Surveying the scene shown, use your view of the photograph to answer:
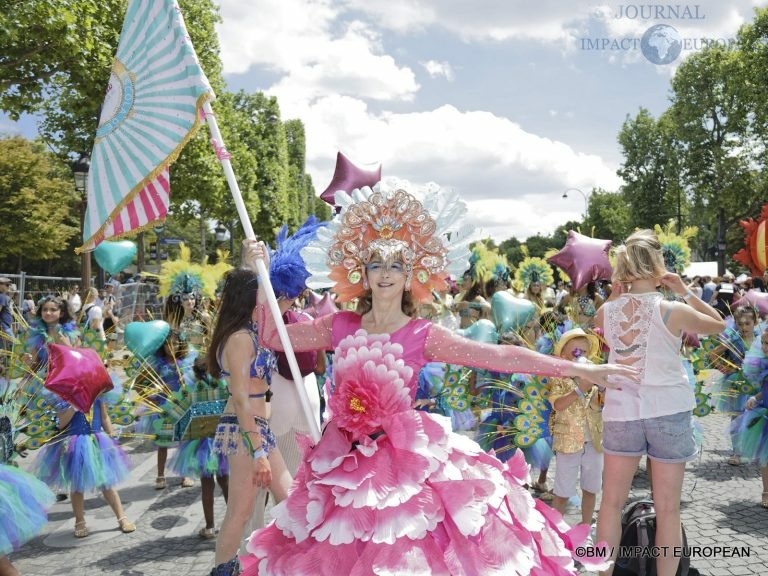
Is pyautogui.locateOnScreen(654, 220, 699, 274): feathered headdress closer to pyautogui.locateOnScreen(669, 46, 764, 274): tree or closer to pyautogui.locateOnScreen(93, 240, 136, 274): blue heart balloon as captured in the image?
pyautogui.locateOnScreen(93, 240, 136, 274): blue heart balloon

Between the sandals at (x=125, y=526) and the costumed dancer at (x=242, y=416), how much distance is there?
1.73 m

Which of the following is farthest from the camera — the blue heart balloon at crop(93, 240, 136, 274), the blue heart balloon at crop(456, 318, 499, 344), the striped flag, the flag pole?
the blue heart balloon at crop(93, 240, 136, 274)

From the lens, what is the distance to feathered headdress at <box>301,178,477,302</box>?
282 cm

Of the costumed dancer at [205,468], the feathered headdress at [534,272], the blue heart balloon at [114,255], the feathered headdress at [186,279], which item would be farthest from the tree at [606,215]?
the costumed dancer at [205,468]

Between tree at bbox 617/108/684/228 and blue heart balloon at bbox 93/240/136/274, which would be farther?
tree at bbox 617/108/684/228

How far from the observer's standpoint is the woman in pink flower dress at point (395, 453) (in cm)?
215

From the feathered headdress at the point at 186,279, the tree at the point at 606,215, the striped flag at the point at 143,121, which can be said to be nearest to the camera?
the striped flag at the point at 143,121

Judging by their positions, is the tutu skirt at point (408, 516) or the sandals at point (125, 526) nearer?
the tutu skirt at point (408, 516)

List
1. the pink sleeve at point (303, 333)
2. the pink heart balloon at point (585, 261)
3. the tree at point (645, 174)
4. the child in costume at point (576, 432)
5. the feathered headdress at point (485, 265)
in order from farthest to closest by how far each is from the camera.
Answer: the tree at point (645, 174) → the feathered headdress at point (485, 265) → the pink heart balloon at point (585, 261) → the child in costume at point (576, 432) → the pink sleeve at point (303, 333)

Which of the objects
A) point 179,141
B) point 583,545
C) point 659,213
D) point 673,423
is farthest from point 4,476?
point 659,213

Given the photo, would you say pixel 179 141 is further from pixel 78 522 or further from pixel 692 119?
pixel 692 119

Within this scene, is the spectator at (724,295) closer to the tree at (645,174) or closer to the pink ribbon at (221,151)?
the pink ribbon at (221,151)

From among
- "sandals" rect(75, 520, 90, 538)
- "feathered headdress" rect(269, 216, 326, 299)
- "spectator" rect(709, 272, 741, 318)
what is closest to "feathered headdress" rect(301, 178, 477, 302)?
"feathered headdress" rect(269, 216, 326, 299)

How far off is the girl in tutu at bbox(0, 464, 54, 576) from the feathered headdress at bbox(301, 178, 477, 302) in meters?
1.98
